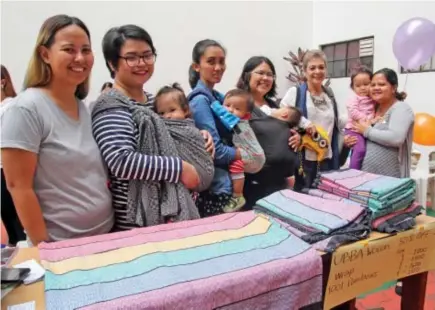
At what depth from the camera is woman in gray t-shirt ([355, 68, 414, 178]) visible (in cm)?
225

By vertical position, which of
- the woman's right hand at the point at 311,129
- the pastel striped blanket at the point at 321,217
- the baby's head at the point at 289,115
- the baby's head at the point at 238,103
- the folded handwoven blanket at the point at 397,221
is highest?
the baby's head at the point at 238,103

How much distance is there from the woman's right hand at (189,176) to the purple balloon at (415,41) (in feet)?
9.09

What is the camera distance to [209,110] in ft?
5.08

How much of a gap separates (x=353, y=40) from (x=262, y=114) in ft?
12.9

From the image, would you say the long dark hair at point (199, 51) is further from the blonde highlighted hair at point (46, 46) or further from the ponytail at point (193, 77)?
the blonde highlighted hair at point (46, 46)

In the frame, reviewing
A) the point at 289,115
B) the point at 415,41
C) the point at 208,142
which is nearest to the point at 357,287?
the point at 208,142

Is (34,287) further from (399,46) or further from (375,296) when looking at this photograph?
(399,46)

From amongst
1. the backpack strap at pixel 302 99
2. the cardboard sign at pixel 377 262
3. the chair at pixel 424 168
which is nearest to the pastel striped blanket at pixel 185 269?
the cardboard sign at pixel 377 262

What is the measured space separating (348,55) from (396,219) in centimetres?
442

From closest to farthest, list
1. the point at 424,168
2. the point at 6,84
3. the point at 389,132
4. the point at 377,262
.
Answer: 1. the point at 377,262
2. the point at 389,132
3. the point at 6,84
4. the point at 424,168

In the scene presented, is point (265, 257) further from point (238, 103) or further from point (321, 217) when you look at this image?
point (238, 103)

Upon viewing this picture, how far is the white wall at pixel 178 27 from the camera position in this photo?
409 centimetres

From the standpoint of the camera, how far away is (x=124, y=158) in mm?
1135

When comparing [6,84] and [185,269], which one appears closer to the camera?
[185,269]
